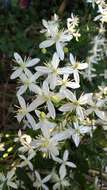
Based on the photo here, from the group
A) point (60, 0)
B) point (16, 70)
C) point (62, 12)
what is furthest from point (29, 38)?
point (16, 70)

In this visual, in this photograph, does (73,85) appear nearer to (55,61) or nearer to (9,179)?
(55,61)

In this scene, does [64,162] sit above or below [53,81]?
below

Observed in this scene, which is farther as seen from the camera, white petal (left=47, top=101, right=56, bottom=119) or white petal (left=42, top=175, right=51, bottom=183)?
white petal (left=42, top=175, right=51, bottom=183)

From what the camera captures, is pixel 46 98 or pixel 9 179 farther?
pixel 9 179

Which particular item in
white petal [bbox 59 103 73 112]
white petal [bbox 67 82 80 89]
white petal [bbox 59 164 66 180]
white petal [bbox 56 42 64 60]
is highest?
white petal [bbox 56 42 64 60]

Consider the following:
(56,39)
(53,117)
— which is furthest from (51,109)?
(56,39)

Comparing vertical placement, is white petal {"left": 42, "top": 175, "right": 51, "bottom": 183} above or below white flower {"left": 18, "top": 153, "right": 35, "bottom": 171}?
below

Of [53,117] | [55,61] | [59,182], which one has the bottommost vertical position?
[59,182]

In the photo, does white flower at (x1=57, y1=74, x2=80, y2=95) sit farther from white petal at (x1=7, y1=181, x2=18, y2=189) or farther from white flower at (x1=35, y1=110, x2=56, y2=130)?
white petal at (x1=7, y1=181, x2=18, y2=189)

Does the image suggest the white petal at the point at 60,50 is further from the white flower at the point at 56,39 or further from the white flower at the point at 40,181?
the white flower at the point at 40,181

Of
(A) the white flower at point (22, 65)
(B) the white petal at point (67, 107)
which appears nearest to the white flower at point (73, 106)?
(B) the white petal at point (67, 107)

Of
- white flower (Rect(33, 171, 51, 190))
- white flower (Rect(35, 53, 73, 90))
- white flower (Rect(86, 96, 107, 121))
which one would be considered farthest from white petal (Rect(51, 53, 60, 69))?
white flower (Rect(33, 171, 51, 190))
